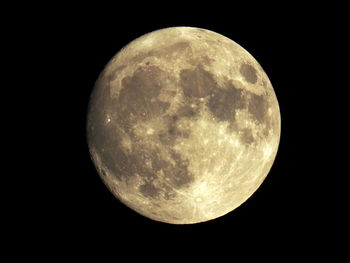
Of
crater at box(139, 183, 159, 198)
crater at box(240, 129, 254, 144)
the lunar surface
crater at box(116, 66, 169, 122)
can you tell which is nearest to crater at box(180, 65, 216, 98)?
the lunar surface

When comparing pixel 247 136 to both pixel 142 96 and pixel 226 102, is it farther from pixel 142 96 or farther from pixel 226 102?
pixel 142 96

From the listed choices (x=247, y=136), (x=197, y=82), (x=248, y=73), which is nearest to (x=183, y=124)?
(x=197, y=82)

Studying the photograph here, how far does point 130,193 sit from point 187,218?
0.68m

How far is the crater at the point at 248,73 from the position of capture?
11.8 ft

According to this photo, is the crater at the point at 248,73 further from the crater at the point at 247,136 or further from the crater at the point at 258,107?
the crater at the point at 247,136

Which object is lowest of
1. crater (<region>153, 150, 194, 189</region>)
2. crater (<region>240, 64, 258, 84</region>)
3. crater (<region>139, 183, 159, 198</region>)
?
crater (<region>139, 183, 159, 198</region>)

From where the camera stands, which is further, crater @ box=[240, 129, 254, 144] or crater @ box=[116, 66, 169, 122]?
crater @ box=[240, 129, 254, 144]

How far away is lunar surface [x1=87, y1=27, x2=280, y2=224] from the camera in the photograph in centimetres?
329

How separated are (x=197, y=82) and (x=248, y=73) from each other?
0.65 meters

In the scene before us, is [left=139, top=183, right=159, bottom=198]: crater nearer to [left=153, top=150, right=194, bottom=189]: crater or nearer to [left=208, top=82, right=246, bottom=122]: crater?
[left=153, top=150, right=194, bottom=189]: crater

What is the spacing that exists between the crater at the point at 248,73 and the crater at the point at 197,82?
419 millimetres

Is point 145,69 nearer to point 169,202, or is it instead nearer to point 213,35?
point 213,35

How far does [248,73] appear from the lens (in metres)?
3.65

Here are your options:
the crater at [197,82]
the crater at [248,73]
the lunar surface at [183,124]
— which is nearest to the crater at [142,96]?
the lunar surface at [183,124]
